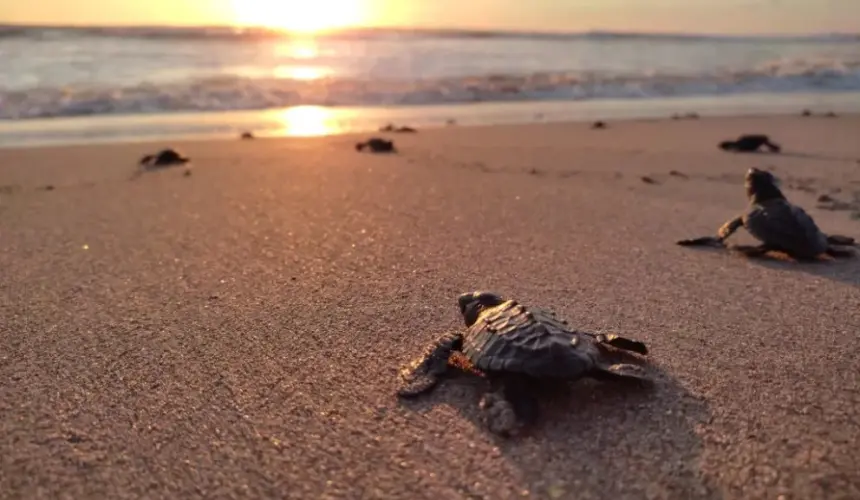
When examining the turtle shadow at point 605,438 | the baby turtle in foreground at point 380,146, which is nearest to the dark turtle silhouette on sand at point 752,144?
the baby turtle in foreground at point 380,146

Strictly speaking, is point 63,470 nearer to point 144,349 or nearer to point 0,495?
point 0,495

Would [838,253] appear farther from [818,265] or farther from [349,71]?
[349,71]

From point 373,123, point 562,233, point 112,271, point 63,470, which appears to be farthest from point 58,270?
point 373,123

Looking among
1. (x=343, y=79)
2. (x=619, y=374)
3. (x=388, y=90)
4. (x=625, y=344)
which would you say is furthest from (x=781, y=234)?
(x=343, y=79)

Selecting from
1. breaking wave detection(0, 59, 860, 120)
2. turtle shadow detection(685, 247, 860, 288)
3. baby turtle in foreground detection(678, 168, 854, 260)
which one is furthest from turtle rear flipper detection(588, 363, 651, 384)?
breaking wave detection(0, 59, 860, 120)

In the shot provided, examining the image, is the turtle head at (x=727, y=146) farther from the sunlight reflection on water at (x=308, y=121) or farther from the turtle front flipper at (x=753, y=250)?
the sunlight reflection on water at (x=308, y=121)
